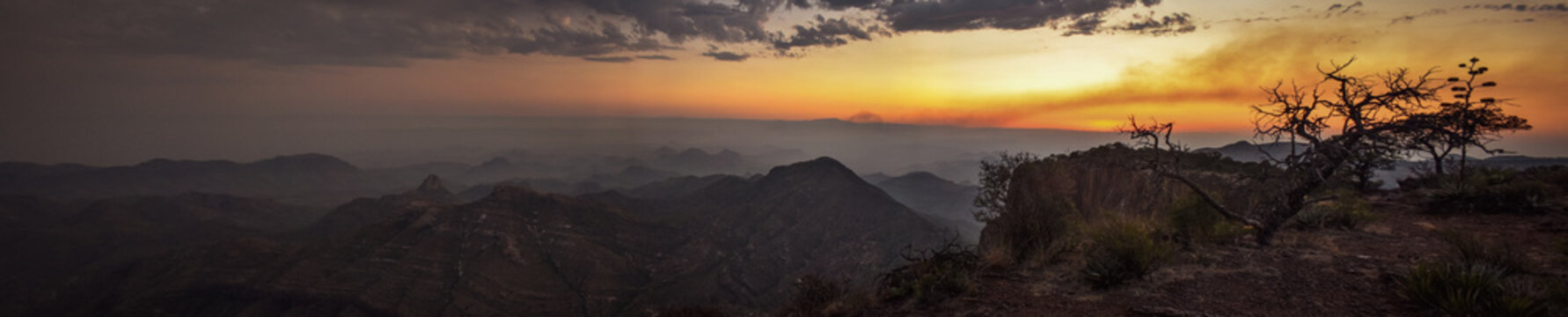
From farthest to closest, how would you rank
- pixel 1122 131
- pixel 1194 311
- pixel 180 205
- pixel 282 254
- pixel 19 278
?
pixel 180 205
pixel 19 278
pixel 282 254
pixel 1122 131
pixel 1194 311

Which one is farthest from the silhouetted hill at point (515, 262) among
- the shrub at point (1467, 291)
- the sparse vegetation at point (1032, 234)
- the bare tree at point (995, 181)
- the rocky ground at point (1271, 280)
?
the shrub at point (1467, 291)

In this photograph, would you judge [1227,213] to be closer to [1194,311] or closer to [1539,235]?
[1194,311]

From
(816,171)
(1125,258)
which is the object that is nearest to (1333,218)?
(1125,258)

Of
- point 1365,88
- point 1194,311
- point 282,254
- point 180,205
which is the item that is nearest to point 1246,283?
point 1194,311

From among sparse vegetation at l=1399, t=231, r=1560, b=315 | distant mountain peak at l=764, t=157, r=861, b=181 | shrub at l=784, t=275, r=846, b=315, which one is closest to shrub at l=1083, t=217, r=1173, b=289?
sparse vegetation at l=1399, t=231, r=1560, b=315

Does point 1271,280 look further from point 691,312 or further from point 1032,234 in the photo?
point 691,312

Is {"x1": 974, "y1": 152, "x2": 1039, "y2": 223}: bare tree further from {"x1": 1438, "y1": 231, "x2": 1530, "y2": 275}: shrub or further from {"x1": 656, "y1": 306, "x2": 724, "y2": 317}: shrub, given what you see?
{"x1": 1438, "y1": 231, "x2": 1530, "y2": 275}: shrub
